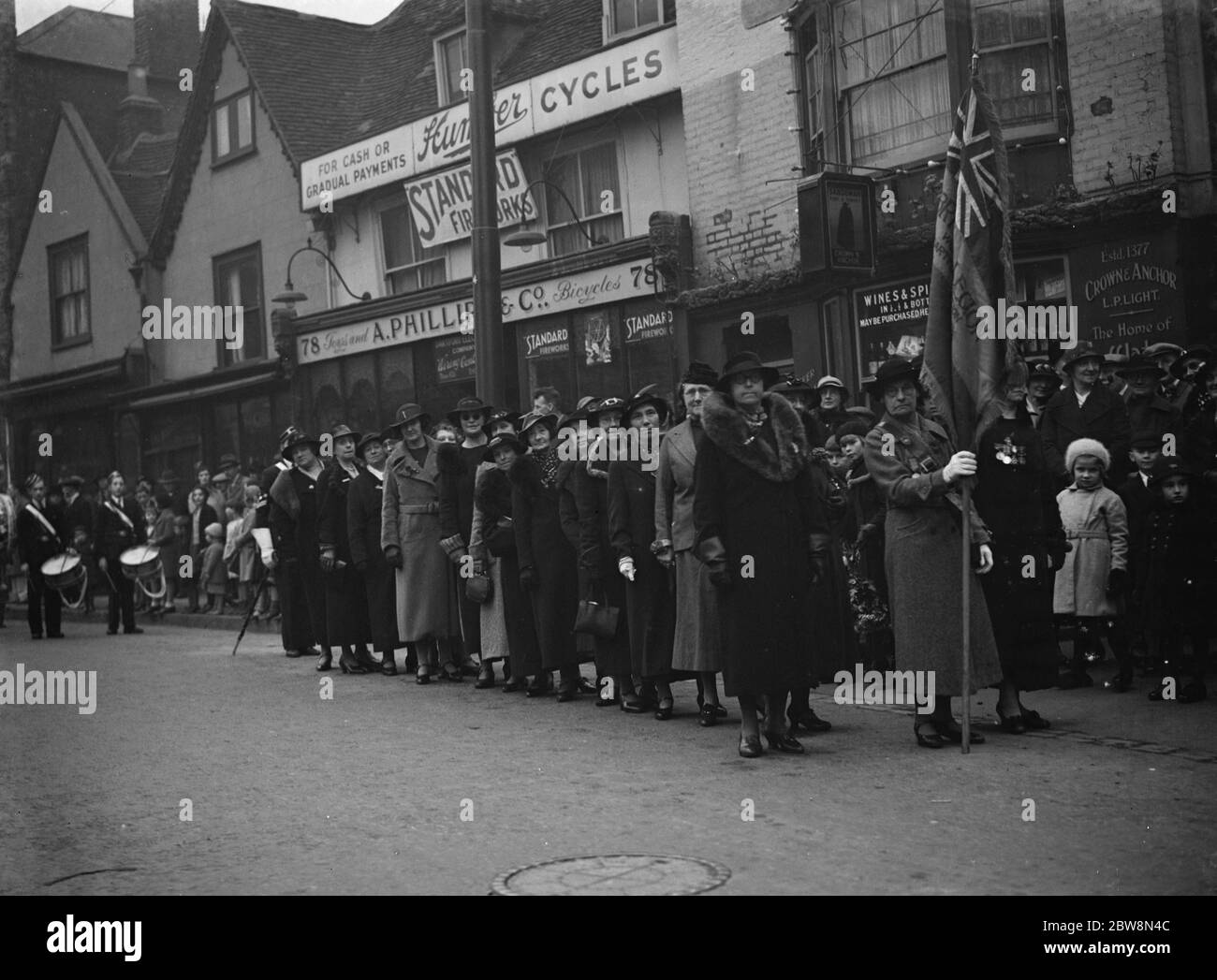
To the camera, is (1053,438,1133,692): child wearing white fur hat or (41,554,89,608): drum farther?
(41,554,89,608): drum

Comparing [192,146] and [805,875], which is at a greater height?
[192,146]

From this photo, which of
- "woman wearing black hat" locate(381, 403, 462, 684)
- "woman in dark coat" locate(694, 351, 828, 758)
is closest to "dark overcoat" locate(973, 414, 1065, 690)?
"woman in dark coat" locate(694, 351, 828, 758)

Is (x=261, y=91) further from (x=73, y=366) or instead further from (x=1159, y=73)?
(x=1159, y=73)

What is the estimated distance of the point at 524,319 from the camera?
73.9ft

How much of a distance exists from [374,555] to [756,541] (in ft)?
19.1

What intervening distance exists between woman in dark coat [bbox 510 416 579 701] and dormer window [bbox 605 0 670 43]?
10.6 metres

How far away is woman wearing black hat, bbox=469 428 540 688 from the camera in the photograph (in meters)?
11.7

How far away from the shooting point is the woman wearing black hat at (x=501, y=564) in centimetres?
1168

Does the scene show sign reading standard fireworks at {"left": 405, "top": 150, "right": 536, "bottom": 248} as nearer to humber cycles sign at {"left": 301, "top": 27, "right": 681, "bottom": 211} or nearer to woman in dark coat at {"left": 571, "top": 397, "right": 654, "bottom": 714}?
humber cycles sign at {"left": 301, "top": 27, "right": 681, "bottom": 211}

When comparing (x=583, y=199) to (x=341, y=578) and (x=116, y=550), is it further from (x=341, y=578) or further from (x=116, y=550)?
(x=341, y=578)

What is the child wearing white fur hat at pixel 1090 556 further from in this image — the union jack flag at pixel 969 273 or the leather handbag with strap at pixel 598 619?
the leather handbag with strap at pixel 598 619

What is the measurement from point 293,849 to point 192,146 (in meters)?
26.1
